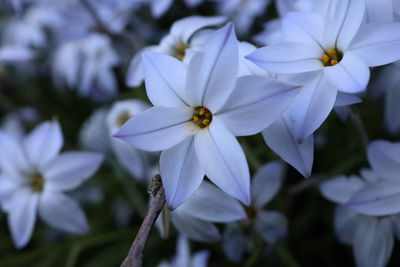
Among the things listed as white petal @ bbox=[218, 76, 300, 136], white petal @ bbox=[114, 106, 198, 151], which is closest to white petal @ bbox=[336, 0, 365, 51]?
white petal @ bbox=[218, 76, 300, 136]

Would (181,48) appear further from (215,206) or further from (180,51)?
(215,206)

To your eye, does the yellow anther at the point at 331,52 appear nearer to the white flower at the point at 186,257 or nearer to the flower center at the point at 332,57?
the flower center at the point at 332,57

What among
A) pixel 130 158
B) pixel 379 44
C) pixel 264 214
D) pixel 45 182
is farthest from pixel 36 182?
pixel 379 44

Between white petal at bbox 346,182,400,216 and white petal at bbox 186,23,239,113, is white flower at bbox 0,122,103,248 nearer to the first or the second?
white petal at bbox 186,23,239,113

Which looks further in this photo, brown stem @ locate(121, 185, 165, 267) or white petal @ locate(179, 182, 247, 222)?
white petal @ locate(179, 182, 247, 222)

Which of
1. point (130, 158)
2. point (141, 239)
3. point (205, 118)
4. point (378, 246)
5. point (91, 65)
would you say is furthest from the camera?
point (91, 65)

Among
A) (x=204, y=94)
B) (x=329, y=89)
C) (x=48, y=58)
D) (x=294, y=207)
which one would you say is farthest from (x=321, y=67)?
(x=48, y=58)

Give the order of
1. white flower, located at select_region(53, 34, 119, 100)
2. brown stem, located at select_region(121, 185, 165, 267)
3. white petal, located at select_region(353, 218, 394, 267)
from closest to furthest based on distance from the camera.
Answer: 1. brown stem, located at select_region(121, 185, 165, 267)
2. white petal, located at select_region(353, 218, 394, 267)
3. white flower, located at select_region(53, 34, 119, 100)

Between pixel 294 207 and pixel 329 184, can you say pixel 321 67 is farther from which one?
pixel 294 207
